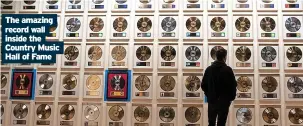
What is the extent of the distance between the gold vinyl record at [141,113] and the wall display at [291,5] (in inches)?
134

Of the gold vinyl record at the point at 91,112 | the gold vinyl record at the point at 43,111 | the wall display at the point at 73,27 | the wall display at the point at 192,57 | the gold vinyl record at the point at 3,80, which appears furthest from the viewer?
the gold vinyl record at the point at 3,80

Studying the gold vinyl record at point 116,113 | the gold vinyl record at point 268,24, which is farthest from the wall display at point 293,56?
the gold vinyl record at point 116,113

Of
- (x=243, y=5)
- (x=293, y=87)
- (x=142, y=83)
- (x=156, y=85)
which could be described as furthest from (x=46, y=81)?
(x=293, y=87)

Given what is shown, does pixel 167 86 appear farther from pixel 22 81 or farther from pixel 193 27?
pixel 22 81

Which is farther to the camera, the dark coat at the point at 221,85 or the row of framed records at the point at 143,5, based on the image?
the row of framed records at the point at 143,5

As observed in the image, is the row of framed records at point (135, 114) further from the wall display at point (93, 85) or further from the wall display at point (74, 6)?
the wall display at point (74, 6)

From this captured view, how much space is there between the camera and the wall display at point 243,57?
293 inches

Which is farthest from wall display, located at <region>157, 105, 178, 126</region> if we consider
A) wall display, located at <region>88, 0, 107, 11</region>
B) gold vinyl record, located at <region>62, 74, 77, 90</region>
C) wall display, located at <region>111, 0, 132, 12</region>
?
wall display, located at <region>88, 0, 107, 11</region>

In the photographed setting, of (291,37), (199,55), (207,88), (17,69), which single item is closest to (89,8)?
(17,69)

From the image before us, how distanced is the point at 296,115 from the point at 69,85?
178 inches

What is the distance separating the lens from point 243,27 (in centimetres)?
754

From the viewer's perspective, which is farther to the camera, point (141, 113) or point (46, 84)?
point (46, 84)

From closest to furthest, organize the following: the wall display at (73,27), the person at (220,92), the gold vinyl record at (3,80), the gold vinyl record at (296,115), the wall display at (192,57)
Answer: the person at (220,92) → the gold vinyl record at (296,115) → the wall display at (192,57) → the wall display at (73,27) → the gold vinyl record at (3,80)

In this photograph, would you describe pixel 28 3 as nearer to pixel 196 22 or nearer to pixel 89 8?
pixel 89 8
